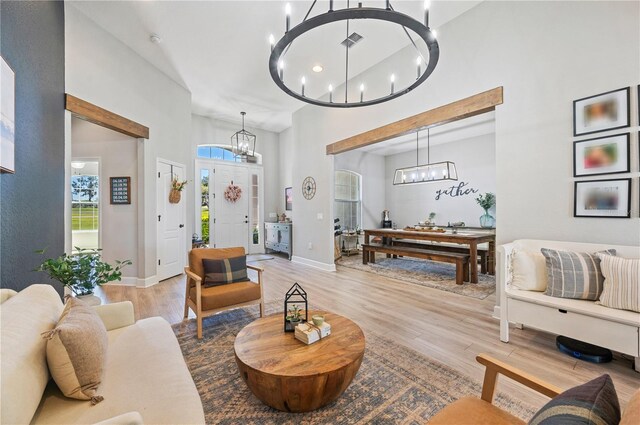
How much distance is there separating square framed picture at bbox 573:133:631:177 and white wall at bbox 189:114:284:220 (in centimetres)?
658

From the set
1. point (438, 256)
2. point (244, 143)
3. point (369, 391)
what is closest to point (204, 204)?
point (244, 143)

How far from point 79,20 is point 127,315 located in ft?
12.4

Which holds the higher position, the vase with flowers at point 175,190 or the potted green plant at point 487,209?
the vase with flowers at point 175,190

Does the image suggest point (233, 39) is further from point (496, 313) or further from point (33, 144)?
point (496, 313)

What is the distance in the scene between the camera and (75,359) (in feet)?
3.70

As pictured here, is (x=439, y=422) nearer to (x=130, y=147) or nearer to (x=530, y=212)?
(x=530, y=212)

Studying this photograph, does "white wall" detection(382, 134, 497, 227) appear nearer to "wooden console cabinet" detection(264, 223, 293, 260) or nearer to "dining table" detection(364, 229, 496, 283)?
"dining table" detection(364, 229, 496, 283)

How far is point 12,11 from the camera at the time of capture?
217cm

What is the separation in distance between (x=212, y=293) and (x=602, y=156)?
3827 millimetres

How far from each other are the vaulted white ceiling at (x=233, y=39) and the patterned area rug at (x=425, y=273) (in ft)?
12.1

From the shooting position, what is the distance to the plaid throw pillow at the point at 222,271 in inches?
115

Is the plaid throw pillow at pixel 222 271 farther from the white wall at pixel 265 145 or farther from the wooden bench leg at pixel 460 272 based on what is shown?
the white wall at pixel 265 145

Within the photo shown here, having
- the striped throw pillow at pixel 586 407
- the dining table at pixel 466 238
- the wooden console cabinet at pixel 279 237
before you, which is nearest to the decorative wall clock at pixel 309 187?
the wooden console cabinet at pixel 279 237

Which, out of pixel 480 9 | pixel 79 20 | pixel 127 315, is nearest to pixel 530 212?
pixel 480 9
